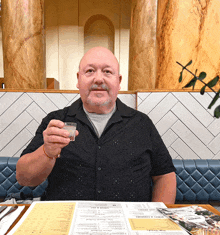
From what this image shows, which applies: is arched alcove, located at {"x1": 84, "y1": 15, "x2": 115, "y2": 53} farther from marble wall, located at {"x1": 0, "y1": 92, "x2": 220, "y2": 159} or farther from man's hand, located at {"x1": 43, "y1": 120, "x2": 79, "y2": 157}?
man's hand, located at {"x1": 43, "y1": 120, "x2": 79, "y2": 157}

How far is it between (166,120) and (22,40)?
5.79 ft

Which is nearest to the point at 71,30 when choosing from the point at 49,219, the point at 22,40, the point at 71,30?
the point at 71,30

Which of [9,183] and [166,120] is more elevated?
[166,120]

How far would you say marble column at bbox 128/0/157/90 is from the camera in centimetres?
233

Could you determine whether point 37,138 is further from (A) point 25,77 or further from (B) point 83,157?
(A) point 25,77

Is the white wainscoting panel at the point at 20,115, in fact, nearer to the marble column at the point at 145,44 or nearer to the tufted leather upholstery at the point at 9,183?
the tufted leather upholstery at the point at 9,183

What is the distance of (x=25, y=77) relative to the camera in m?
2.10

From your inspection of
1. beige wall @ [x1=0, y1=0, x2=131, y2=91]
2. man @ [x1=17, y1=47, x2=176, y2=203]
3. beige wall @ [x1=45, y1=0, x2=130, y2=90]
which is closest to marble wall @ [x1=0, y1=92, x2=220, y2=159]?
man @ [x1=17, y1=47, x2=176, y2=203]

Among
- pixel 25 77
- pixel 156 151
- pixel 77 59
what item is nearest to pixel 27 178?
pixel 156 151

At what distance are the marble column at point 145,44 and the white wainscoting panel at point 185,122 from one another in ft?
1.72

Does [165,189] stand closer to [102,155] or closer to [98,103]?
[102,155]

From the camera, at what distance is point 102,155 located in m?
1.01

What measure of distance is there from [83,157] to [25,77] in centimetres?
151

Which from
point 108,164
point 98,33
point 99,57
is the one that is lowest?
point 108,164
